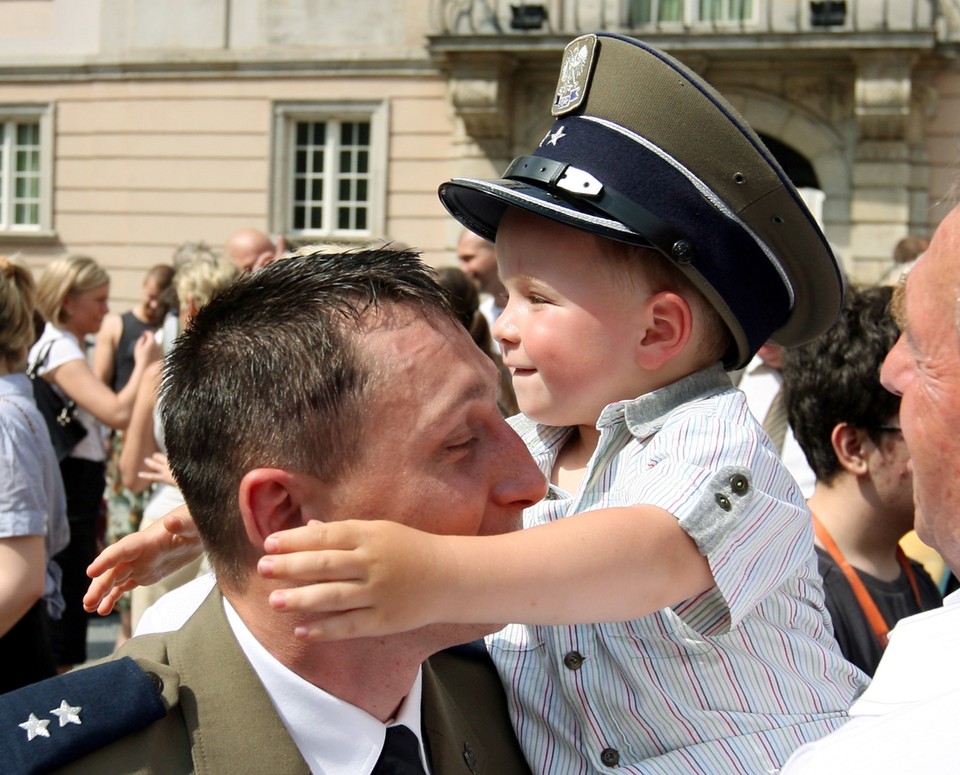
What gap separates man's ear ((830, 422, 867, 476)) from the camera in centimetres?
329

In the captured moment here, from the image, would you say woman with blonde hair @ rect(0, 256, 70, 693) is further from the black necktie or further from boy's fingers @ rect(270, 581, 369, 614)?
boy's fingers @ rect(270, 581, 369, 614)

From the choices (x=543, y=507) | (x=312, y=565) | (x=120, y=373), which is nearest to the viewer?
(x=312, y=565)

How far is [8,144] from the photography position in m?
19.5

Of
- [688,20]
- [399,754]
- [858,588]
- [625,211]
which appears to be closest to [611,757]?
[399,754]

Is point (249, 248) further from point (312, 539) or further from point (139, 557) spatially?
point (312, 539)

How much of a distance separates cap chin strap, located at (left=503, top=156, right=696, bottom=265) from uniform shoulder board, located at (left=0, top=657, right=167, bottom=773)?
3.28 feet

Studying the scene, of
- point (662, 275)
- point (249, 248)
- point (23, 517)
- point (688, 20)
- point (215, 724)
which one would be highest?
point (688, 20)

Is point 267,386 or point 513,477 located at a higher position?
point 267,386

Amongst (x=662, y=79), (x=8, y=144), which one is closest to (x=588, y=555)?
(x=662, y=79)

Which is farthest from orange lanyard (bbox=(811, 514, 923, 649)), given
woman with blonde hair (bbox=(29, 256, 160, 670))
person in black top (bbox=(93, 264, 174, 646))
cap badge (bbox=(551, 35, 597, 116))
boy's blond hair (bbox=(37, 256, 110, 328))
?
boy's blond hair (bbox=(37, 256, 110, 328))

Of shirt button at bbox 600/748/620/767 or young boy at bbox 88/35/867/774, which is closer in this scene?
young boy at bbox 88/35/867/774

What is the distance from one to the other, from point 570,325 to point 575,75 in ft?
1.59

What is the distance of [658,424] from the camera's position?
2016 millimetres

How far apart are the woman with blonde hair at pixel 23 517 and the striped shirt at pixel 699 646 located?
1.81 metres
